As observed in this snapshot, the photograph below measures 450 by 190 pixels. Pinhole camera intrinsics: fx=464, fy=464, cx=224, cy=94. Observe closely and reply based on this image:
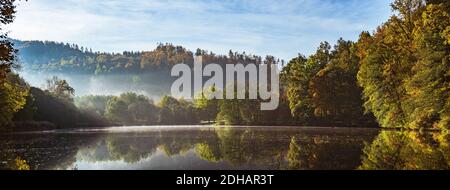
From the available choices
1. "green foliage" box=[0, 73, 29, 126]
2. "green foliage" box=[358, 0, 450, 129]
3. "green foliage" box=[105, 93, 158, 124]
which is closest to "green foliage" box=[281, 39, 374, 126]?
"green foliage" box=[358, 0, 450, 129]

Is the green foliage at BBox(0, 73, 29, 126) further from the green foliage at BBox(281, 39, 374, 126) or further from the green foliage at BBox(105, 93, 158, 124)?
the green foliage at BBox(105, 93, 158, 124)

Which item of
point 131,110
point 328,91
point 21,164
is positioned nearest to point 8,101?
point 21,164

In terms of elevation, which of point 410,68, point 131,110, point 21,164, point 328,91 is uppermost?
point 410,68

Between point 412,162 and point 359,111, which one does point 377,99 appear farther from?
point 412,162

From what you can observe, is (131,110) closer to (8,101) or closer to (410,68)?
(8,101)

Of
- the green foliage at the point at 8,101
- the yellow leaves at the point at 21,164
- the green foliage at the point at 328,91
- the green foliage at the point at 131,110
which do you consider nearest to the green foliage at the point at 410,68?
the green foliage at the point at 328,91

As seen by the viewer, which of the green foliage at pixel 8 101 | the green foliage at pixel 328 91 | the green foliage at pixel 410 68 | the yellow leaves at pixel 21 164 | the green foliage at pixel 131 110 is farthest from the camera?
the green foliage at pixel 131 110

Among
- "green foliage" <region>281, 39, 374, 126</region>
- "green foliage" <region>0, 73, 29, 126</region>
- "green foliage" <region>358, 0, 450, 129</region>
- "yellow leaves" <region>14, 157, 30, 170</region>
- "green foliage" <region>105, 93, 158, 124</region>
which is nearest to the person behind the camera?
"yellow leaves" <region>14, 157, 30, 170</region>

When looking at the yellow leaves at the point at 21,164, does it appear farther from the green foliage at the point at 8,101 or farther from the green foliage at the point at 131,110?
the green foliage at the point at 131,110

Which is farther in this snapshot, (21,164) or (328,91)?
(328,91)

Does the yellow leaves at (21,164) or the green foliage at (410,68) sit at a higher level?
the green foliage at (410,68)

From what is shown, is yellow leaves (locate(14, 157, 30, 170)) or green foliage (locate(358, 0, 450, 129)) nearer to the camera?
yellow leaves (locate(14, 157, 30, 170))

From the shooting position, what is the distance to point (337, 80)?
76938 mm
